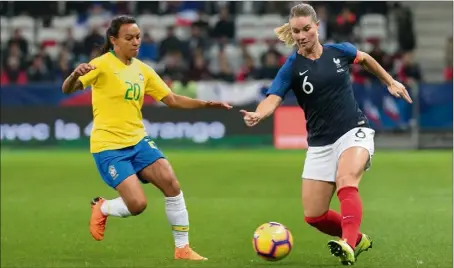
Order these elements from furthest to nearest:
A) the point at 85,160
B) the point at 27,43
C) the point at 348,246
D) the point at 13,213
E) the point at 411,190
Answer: the point at 27,43, the point at 85,160, the point at 411,190, the point at 13,213, the point at 348,246

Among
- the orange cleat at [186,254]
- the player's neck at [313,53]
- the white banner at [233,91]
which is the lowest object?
the white banner at [233,91]

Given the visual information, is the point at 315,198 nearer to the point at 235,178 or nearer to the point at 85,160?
the point at 235,178

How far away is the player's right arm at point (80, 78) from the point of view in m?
8.85

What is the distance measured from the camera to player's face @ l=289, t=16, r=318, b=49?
28.5 ft

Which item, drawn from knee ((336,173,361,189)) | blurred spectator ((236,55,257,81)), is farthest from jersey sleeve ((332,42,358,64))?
blurred spectator ((236,55,257,81))

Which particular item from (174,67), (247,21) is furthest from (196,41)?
(247,21)

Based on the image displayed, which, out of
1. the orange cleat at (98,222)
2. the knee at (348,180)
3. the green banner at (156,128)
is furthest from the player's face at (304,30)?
the green banner at (156,128)

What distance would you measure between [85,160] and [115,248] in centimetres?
1065

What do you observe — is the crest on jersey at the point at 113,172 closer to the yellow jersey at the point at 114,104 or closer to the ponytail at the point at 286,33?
the yellow jersey at the point at 114,104

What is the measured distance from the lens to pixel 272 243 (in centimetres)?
847

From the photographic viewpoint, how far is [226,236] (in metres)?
11.1

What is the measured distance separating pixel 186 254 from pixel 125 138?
1.19m

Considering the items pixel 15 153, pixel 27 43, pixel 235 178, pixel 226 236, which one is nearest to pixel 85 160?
pixel 15 153

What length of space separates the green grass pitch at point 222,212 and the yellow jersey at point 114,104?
3.63 ft
